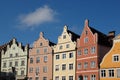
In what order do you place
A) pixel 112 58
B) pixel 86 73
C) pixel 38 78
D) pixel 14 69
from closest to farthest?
pixel 112 58 → pixel 86 73 → pixel 38 78 → pixel 14 69

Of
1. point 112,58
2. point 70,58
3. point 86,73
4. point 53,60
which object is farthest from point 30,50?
point 112,58

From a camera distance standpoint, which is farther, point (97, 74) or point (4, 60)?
point (4, 60)

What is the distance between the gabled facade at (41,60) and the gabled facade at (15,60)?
199 centimetres

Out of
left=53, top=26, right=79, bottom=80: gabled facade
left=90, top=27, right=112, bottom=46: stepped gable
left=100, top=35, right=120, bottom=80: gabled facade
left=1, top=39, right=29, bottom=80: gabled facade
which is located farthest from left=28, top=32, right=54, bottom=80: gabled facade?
left=100, top=35, right=120, bottom=80: gabled facade

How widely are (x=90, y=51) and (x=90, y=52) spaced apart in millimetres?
229

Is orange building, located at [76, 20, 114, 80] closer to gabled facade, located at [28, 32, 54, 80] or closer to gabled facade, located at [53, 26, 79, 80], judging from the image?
gabled facade, located at [53, 26, 79, 80]

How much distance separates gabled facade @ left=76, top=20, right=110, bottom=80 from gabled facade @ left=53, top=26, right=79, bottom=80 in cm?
181

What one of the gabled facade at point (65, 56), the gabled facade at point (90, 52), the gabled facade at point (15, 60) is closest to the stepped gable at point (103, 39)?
the gabled facade at point (90, 52)

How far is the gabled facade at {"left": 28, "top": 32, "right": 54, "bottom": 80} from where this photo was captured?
254 feet

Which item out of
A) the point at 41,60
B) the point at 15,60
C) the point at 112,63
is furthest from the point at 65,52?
the point at 15,60

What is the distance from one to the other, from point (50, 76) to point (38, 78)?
4.38 m

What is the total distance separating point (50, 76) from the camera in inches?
3002

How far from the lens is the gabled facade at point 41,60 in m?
77.3

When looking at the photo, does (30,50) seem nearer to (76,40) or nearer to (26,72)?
(26,72)
